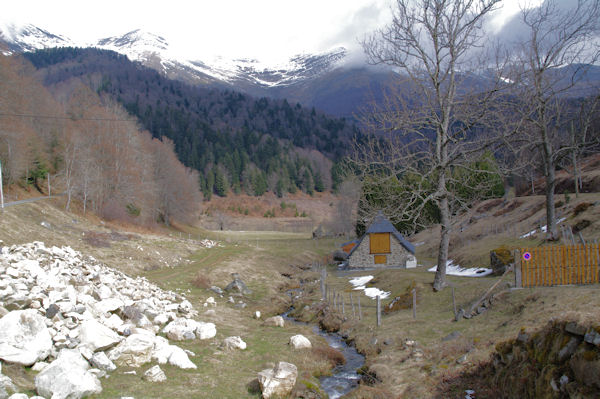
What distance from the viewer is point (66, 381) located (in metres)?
9.55

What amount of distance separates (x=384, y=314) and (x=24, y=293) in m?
18.0

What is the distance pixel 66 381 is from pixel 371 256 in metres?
43.6

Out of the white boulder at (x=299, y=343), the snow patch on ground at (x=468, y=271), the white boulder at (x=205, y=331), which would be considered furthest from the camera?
the snow patch on ground at (x=468, y=271)

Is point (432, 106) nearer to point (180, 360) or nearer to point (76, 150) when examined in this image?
point (180, 360)

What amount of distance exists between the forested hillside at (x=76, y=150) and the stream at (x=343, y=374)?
44.5 metres

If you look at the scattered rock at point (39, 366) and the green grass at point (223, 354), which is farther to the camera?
the green grass at point (223, 354)

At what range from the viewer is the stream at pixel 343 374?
14496mm

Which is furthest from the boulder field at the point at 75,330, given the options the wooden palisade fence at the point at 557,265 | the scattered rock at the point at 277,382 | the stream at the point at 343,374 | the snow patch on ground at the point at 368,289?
the snow patch on ground at the point at 368,289

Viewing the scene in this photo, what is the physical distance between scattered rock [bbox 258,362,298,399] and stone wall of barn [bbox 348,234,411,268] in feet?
125

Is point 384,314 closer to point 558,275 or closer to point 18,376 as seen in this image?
point 558,275

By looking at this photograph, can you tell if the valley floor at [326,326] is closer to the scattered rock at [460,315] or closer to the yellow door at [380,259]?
the scattered rock at [460,315]

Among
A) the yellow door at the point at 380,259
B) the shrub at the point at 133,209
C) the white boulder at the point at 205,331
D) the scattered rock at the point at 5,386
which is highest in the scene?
the shrub at the point at 133,209

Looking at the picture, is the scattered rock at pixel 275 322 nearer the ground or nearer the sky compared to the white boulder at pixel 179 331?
nearer the ground

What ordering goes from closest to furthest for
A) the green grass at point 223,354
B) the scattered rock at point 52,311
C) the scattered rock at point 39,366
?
the scattered rock at point 39,366, the green grass at point 223,354, the scattered rock at point 52,311
